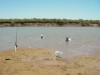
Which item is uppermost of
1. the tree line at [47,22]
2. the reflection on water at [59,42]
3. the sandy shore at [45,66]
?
the sandy shore at [45,66]

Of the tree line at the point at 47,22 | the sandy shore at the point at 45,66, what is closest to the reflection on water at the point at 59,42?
the sandy shore at the point at 45,66

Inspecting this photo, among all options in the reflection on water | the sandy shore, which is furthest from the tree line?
the sandy shore

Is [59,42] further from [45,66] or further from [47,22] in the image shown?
[47,22]

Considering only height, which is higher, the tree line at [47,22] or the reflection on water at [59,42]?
the reflection on water at [59,42]

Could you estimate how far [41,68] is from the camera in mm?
10914

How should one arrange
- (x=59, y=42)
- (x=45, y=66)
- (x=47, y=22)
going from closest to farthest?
(x=45, y=66)
(x=59, y=42)
(x=47, y=22)

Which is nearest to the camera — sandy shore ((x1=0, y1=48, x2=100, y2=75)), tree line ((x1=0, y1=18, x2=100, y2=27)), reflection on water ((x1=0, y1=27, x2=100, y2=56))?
sandy shore ((x1=0, y1=48, x2=100, y2=75))

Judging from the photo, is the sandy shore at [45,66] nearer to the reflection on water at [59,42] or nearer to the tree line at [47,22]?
the reflection on water at [59,42]

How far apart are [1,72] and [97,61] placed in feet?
19.8

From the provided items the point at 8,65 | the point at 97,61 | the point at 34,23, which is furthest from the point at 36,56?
the point at 34,23

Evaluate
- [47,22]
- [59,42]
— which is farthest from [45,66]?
[47,22]

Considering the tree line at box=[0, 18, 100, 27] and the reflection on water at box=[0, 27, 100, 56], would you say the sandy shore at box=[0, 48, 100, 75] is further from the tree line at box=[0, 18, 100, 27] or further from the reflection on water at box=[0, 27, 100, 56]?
the tree line at box=[0, 18, 100, 27]

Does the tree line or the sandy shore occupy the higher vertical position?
the sandy shore

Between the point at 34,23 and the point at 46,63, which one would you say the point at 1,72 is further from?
the point at 34,23
